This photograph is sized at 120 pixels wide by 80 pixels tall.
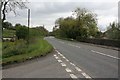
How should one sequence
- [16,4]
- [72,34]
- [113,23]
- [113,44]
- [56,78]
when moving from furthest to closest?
[113,23] < [72,34] < [113,44] < [16,4] < [56,78]

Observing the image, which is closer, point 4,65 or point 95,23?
point 4,65

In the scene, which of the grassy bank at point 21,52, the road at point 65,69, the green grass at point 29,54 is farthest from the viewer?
the grassy bank at point 21,52

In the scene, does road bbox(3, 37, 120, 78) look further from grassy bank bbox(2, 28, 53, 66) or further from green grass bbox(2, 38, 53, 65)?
grassy bank bbox(2, 28, 53, 66)

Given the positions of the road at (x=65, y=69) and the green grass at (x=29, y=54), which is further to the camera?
the green grass at (x=29, y=54)

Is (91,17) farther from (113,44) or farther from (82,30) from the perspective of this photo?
(113,44)

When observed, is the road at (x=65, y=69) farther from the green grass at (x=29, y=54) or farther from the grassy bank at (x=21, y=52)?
the grassy bank at (x=21, y=52)

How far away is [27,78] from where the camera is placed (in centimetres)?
1045

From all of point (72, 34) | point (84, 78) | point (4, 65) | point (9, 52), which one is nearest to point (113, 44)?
point (9, 52)

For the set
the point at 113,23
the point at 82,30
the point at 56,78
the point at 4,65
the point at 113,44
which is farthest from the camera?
the point at 113,23

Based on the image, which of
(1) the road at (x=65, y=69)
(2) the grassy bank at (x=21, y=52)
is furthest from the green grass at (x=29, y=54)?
(1) the road at (x=65, y=69)

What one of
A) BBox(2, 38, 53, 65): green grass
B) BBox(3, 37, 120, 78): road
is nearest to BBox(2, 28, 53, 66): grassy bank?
BBox(2, 38, 53, 65): green grass

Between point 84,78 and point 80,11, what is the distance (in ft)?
279

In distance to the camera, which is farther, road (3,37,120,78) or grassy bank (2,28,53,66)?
grassy bank (2,28,53,66)

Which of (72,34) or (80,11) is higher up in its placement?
(80,11)
